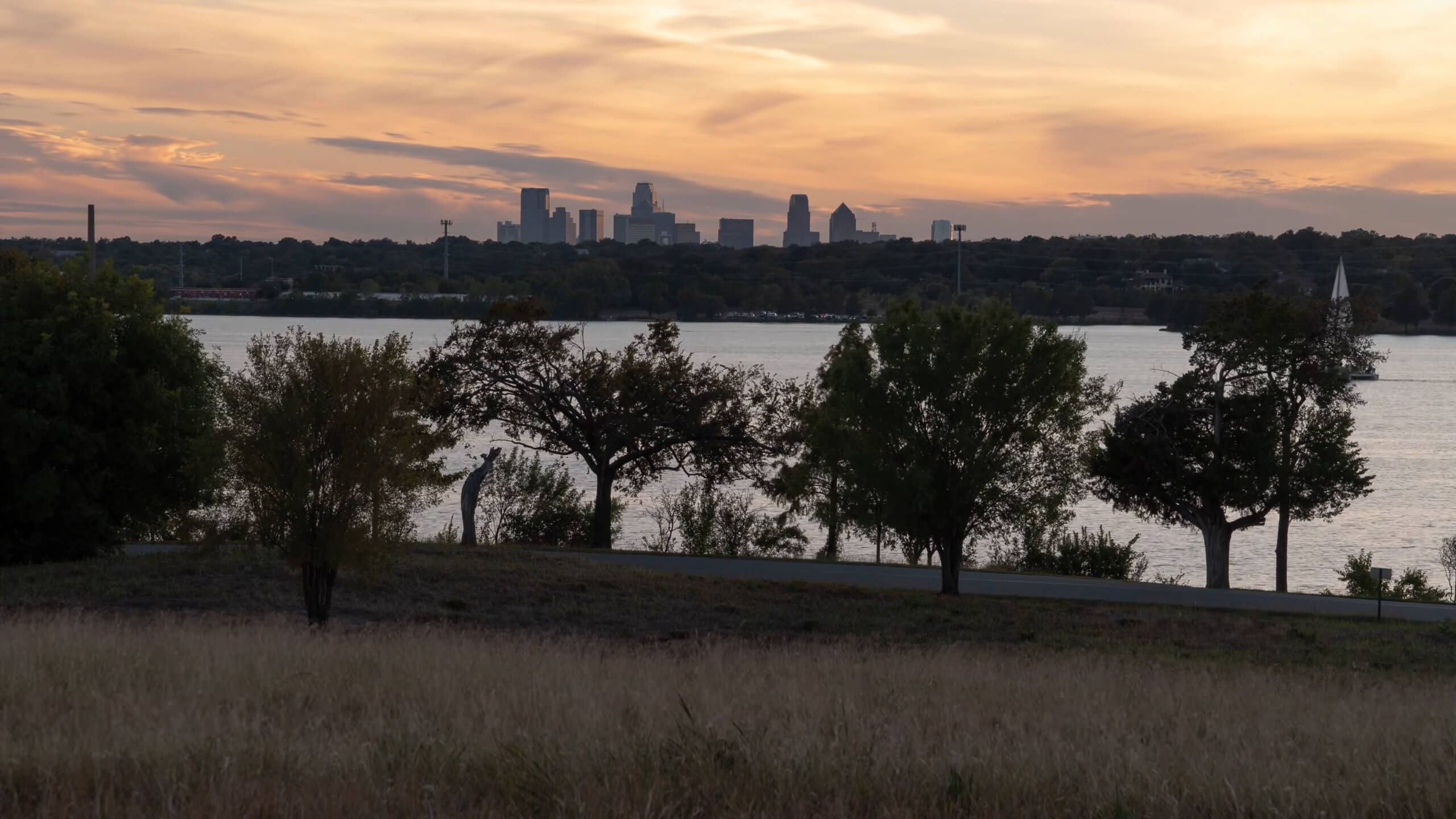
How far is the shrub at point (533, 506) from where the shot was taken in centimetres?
4425

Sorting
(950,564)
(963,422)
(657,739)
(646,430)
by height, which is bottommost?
(950,564)

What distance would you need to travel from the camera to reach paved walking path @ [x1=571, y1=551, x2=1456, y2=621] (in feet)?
92.1

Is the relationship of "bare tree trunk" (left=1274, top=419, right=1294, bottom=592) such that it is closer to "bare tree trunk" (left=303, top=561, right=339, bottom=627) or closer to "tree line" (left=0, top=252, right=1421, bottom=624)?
"tree line" (left=0, top=252, right=1421, bottom=624)

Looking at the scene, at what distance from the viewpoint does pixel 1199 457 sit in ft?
133

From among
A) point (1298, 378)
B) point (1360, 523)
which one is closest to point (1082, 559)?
point (1298, 378)

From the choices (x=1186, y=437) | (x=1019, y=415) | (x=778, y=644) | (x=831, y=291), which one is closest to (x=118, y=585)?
(x=778, y=644)

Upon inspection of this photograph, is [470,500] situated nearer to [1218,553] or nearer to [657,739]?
[1218,553]

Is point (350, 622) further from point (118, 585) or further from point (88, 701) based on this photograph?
point (88, 701)

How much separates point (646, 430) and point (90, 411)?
54.1 ft

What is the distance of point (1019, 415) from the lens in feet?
90.8

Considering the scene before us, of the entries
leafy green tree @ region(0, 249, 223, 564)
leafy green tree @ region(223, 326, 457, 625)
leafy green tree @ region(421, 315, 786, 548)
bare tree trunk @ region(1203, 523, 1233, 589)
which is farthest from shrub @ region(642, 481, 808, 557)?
leafy green tree @ region(223, 326, 457, 625)

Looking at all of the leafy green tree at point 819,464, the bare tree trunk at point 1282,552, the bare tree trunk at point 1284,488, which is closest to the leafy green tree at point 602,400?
the leafy green tree at point 819,464

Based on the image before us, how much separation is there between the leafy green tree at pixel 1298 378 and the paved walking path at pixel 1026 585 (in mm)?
8987

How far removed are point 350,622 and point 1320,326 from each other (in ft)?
113
